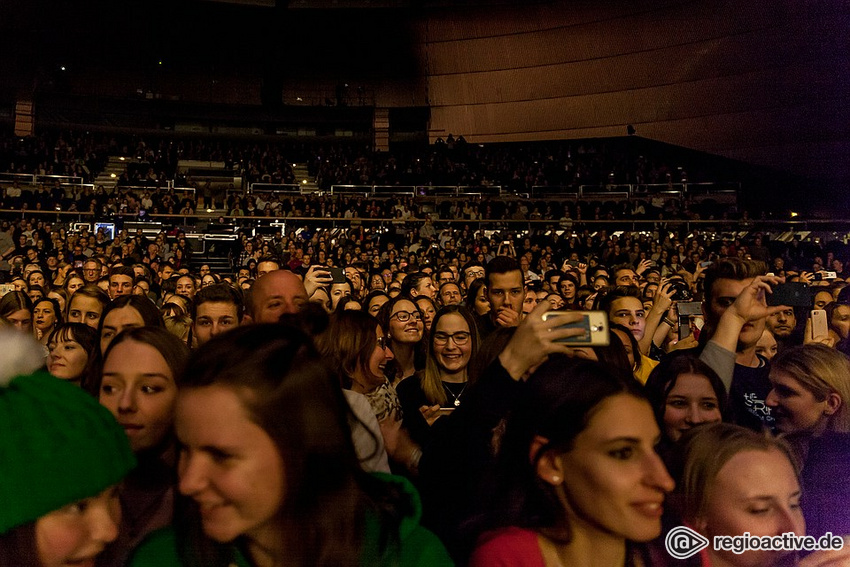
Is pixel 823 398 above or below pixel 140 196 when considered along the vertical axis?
below

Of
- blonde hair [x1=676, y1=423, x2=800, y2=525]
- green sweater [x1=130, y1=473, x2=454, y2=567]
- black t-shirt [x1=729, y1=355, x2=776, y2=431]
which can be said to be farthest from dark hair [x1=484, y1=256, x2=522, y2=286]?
green sweater [x1=130, y1=473, x2=454, y2=567]

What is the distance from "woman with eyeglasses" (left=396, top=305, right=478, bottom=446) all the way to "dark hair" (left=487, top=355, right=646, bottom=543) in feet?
4.65

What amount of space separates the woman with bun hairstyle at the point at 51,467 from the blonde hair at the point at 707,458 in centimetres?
117

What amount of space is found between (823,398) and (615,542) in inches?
44.8

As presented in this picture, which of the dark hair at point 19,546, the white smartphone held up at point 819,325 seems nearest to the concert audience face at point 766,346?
the white smartphone held up at point 819,325

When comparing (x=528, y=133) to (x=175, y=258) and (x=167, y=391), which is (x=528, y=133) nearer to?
(x=175, y=258)

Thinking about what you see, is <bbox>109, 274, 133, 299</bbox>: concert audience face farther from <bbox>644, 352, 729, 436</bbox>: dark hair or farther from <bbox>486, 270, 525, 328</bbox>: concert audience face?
<bbox>644, 352, 729, 436</bbox>: dark hair

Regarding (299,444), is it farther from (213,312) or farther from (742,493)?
(213,312)

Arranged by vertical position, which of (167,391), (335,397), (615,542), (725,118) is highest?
(725,118)

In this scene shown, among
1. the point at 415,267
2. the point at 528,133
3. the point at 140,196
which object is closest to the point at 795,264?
the point at 415,267

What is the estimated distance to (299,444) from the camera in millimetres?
1070

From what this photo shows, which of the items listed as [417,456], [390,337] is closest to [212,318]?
[390,337]

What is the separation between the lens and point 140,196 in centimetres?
1627

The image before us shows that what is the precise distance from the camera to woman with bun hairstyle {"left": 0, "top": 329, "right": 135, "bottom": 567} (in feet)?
3.42
